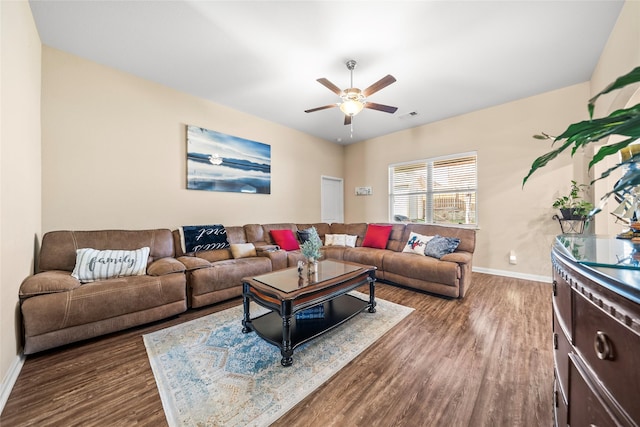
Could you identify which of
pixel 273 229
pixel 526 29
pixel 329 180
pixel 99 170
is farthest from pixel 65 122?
pixel 526 29

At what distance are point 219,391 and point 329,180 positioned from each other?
202 inches

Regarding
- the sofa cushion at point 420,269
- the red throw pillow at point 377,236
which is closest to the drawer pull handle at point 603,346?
the sofa cushion at point 420,269

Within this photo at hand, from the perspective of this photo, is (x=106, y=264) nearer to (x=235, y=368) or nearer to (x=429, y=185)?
(x=235, y=368)

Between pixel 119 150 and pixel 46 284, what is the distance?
1.84 meters

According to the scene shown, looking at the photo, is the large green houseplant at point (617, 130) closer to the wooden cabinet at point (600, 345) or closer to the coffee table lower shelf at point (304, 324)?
the wooden cabinet at point (600, 345)

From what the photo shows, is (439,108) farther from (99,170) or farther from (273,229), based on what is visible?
(99,170)

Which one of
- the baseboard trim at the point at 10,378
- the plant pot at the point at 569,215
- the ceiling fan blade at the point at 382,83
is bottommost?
the baseboard trim at the point at 10,378

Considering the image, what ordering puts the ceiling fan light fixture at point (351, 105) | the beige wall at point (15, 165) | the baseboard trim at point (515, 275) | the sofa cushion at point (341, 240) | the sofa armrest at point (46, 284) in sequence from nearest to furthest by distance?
the beige wall at point (15, 165), the sofa armrest at point (46, 284), the ceiling fan light fixture at point (351, 105), the baseboard trim at point (515, 275), the sofa cushion at point (341, 240)

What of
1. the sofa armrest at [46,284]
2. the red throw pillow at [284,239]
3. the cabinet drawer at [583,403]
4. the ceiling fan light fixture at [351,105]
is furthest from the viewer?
the red throw pillow at [284,239]

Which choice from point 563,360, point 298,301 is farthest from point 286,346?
point 563,360

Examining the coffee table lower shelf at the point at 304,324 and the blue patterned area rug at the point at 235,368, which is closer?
the blue patterned area rug at the point at 235,368

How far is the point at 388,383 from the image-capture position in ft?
5.33

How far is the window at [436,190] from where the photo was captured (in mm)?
4523

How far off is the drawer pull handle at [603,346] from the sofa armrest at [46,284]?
3161mm
